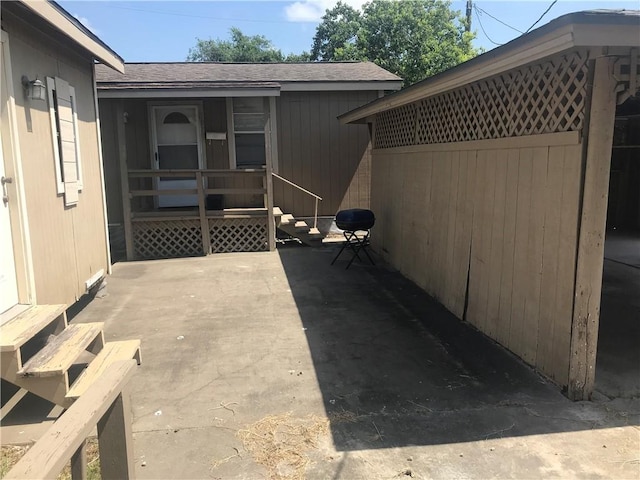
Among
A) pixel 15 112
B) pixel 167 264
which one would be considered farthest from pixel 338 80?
pixel 15 112

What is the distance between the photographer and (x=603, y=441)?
2.76 metres

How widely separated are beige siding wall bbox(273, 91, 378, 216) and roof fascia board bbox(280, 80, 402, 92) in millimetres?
227

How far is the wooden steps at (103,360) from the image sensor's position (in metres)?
3.01

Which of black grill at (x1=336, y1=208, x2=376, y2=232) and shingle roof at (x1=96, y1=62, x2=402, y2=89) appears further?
shingle roof at (x1=96, y1=62, x2=402, y2=89)

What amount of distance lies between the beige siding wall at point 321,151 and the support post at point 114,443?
8.43 metres

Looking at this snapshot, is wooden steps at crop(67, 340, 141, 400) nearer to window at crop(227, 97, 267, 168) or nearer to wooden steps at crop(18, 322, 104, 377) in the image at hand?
wooden steps at crop(18, 322, 104, 377)

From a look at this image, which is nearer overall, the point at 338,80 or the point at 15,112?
the point at 15,112

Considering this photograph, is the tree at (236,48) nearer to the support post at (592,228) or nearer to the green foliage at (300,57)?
the green foliage at (300,57)

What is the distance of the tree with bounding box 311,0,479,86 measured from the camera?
2333 cm

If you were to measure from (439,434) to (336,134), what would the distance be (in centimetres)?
787

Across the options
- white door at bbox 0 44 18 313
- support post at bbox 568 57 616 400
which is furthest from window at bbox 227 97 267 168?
support post at bbox 568 57 616 400

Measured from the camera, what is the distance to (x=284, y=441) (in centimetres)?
279

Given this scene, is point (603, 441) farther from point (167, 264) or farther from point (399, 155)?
point (167, 264)

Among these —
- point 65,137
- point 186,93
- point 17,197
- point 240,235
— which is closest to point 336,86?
point 186,93
